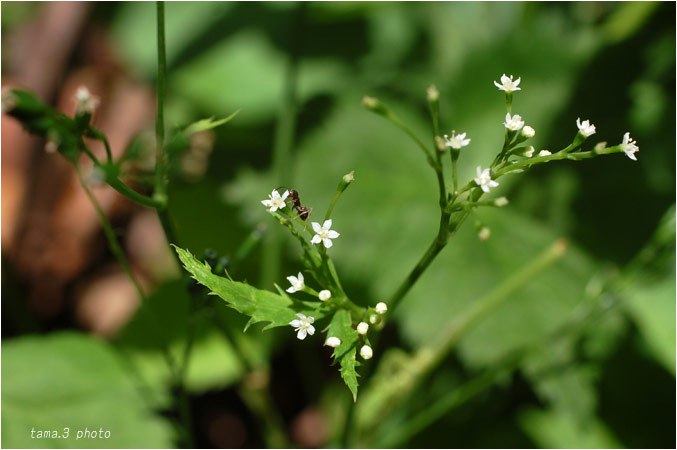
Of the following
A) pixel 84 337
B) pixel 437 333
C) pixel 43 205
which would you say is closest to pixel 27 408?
pixel 84 337

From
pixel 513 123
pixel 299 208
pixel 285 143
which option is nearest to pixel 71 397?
pixel 285 143

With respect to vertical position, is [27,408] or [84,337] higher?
[84,337]

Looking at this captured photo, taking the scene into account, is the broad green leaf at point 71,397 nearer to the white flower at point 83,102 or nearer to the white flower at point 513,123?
the white flower at point 83,102

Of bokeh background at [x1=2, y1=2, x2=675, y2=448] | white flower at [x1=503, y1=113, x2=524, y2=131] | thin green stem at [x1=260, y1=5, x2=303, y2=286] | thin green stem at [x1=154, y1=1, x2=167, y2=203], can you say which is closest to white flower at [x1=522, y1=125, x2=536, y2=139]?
white flower at [x1=503, y1=113, x2=524, y2=131]

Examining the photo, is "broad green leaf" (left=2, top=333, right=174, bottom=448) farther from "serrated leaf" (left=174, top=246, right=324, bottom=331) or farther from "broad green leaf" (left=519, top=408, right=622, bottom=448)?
"broad green leaf" (left=519, top=408, right=622, bottom=448)

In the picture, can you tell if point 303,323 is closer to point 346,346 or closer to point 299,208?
point 346,346

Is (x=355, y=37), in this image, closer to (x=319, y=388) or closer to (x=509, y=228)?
(x=509, y=228)

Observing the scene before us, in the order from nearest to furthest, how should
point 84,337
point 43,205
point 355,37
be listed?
point 84,337 → point 355,37 → point 43,205
